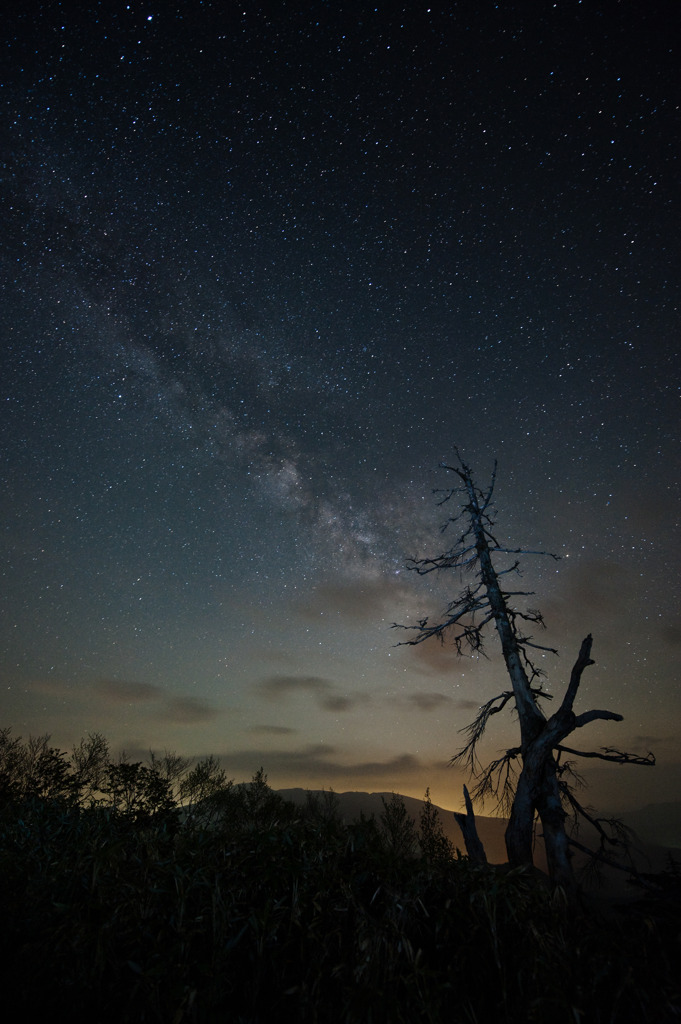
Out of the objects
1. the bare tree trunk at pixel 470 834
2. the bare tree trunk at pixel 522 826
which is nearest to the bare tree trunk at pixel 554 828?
the bare tree trunk at pixel 522 826

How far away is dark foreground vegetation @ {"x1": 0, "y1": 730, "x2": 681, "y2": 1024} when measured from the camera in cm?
243

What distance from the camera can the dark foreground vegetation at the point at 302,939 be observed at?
2.43m

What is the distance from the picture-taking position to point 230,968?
321cm

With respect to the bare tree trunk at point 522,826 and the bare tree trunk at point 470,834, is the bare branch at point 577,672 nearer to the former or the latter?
the bare tree trunk at point 522,826

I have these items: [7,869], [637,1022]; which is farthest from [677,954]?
[7,869]

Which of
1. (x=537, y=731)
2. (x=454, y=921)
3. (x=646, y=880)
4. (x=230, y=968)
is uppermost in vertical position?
(x=537, y=731)

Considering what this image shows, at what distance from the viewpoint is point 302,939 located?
3135 millimetres

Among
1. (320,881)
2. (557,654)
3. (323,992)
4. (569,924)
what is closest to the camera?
(323,992)

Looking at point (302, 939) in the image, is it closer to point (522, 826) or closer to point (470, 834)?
point (470, 834)

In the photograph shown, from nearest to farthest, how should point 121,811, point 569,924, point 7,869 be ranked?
point 569,924 < point 7,869 < point 121,811

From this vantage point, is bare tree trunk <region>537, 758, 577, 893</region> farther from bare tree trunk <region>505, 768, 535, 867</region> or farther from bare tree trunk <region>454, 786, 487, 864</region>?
bare tree trunk <region>454, 786, 487, 864</region>

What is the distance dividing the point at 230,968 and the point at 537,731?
8.76m

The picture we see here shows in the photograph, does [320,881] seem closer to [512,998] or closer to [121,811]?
[512,998]

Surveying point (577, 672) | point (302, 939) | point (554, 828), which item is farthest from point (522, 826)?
point (302, 939)
